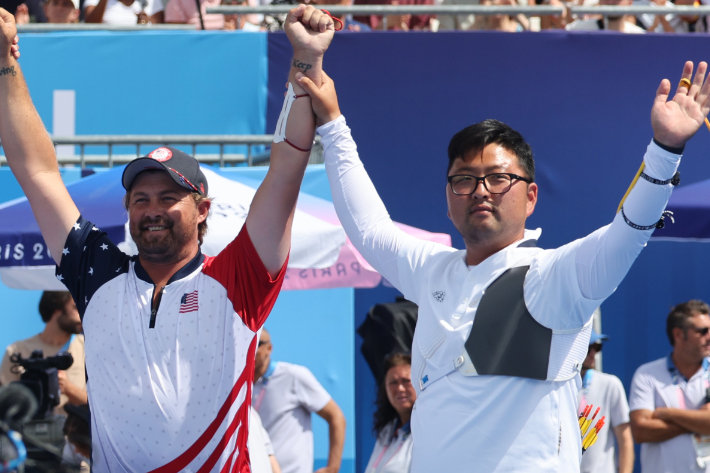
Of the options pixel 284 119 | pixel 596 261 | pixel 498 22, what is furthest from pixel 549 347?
pixel 498 22

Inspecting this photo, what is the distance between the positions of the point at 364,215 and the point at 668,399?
3.89 meters

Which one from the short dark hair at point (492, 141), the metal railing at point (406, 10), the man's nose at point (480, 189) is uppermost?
the metal railing at point (406, 10)

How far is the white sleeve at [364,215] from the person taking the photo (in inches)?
104

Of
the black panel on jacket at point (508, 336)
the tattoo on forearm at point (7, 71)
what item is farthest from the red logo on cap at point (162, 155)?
the black panel on jacket at point (508, 336)

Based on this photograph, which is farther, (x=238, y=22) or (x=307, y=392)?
(x=238, y=22)

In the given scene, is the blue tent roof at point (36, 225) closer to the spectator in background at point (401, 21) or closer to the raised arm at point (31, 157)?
the raised arm at point (31, 157)

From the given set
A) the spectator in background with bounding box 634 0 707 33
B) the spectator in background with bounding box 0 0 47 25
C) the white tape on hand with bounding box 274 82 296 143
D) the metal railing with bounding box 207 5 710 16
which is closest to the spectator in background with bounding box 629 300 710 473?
the metal railing with bounding box 207 5 710 16

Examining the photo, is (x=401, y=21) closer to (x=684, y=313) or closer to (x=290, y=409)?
(x=684, y=313)

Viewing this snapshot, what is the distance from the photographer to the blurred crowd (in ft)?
25.3

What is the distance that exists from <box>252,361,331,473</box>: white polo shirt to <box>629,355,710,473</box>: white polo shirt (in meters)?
2.13

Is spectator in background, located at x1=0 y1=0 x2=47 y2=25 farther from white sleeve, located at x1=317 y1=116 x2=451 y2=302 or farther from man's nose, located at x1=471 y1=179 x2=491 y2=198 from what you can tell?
man's nose, located at x1=471 y1=179 x2=491 y2=198

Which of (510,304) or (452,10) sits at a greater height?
(452,10)

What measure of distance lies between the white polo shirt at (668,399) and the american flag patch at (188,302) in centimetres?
409

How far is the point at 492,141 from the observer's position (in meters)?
2.52
